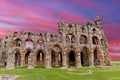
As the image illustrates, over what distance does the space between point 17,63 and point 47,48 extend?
48.6 ft

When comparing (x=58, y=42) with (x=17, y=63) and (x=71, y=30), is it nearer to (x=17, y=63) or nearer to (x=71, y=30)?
(x=71, y=30)

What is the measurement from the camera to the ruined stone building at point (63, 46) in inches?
2149

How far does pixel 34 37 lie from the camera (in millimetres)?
56094

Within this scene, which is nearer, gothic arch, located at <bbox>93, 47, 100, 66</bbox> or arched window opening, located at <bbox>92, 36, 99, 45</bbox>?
gothic arch, located at <bbox>93, 47, 100, 66</bbox>

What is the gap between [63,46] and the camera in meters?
56.4

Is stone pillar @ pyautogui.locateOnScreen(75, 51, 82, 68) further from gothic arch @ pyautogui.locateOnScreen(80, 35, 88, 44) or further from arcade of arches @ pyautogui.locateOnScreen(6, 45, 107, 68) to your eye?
gothic arch @ pyautogui.locateOnScreen(80, 35, 88, 44)

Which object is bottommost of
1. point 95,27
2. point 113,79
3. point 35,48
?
point 113,79

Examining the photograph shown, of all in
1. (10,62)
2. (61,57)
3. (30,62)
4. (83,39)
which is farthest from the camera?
(83,39)

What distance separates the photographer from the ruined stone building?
54594mm

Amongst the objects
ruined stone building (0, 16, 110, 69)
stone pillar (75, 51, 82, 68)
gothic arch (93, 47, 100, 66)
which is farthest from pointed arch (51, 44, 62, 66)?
gothic arch (93, 47, 100, 66)

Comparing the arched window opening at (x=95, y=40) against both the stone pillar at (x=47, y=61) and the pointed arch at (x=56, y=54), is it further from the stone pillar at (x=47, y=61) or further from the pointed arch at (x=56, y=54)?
the stone pillar at (x=47, y=61)

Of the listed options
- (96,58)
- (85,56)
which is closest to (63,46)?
(85,56)

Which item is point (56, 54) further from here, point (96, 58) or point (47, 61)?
point (96, 58)

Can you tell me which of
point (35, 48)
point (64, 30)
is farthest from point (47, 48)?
point (64, 30)
